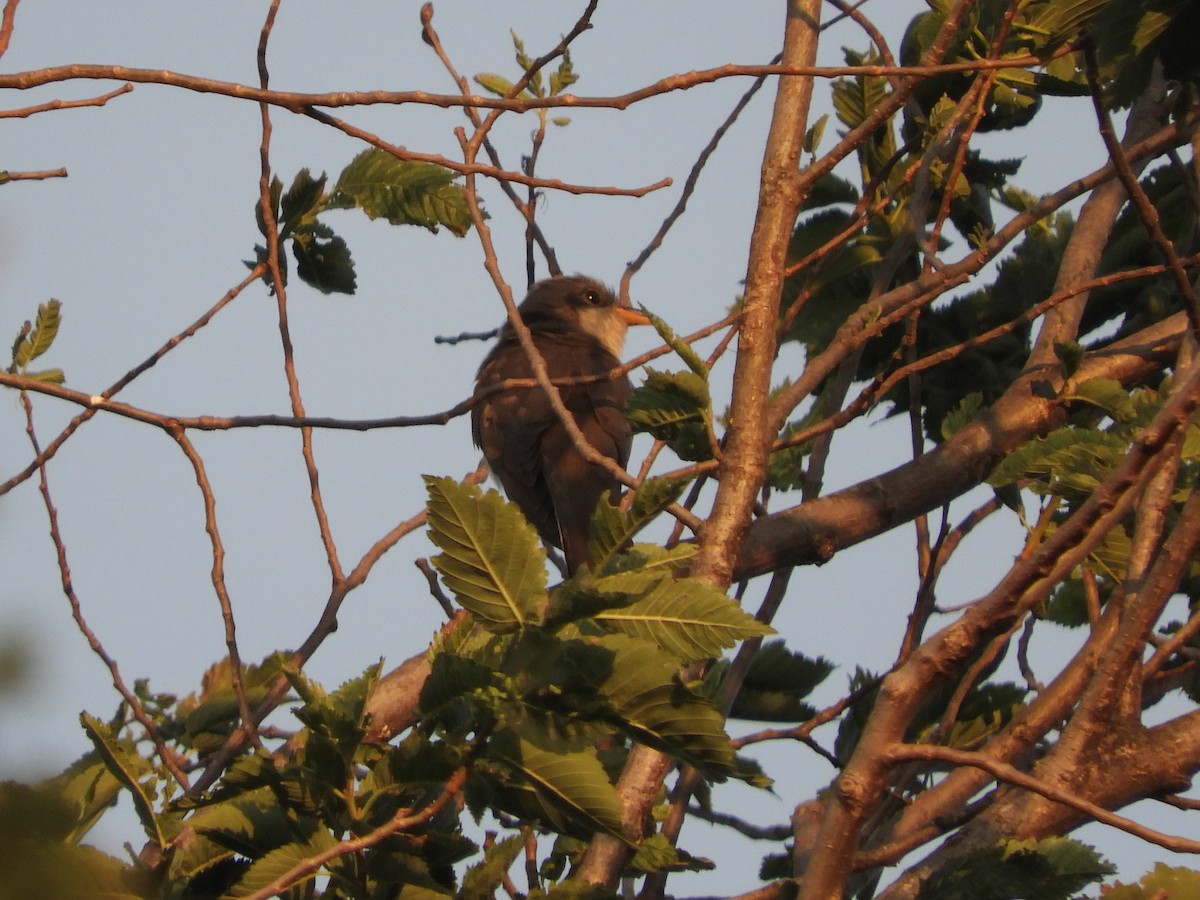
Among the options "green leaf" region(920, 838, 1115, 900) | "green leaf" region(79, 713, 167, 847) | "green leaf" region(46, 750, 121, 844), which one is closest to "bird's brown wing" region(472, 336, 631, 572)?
"green leaf" region(46, 750, 121, 844)

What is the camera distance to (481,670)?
74.3 inches

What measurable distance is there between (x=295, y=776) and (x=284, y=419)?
2.63ft

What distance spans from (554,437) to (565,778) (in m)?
4.49

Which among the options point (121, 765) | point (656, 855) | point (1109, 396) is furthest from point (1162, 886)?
point (1109, 396)

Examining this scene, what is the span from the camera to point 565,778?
6.44 feet

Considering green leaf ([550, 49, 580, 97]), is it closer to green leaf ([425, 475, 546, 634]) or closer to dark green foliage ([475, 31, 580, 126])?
dark green foliage ([475, 31, 580, 126])

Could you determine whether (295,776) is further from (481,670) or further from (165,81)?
(165,81)

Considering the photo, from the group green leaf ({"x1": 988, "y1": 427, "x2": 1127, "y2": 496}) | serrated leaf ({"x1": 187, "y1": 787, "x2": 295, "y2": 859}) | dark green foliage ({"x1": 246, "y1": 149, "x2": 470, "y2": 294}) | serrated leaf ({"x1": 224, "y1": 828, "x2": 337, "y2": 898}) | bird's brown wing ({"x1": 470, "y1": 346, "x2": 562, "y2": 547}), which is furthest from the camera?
bird's brown wing ({"x1": 470, "y1": 346, "x2": 562, "y2": 547})

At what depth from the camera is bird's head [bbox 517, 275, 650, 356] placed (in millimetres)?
8375

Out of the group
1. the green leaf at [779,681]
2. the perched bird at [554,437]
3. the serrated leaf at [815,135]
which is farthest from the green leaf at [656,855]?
the perched bird at [554,437]

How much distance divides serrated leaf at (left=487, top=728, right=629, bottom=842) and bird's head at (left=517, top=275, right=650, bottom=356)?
20.8 feet

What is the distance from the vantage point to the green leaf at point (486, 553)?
1.89 metres

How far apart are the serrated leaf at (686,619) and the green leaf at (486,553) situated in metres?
0.10

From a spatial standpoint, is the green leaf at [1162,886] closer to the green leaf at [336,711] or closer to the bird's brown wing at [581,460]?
the green leaf at [336,711]
